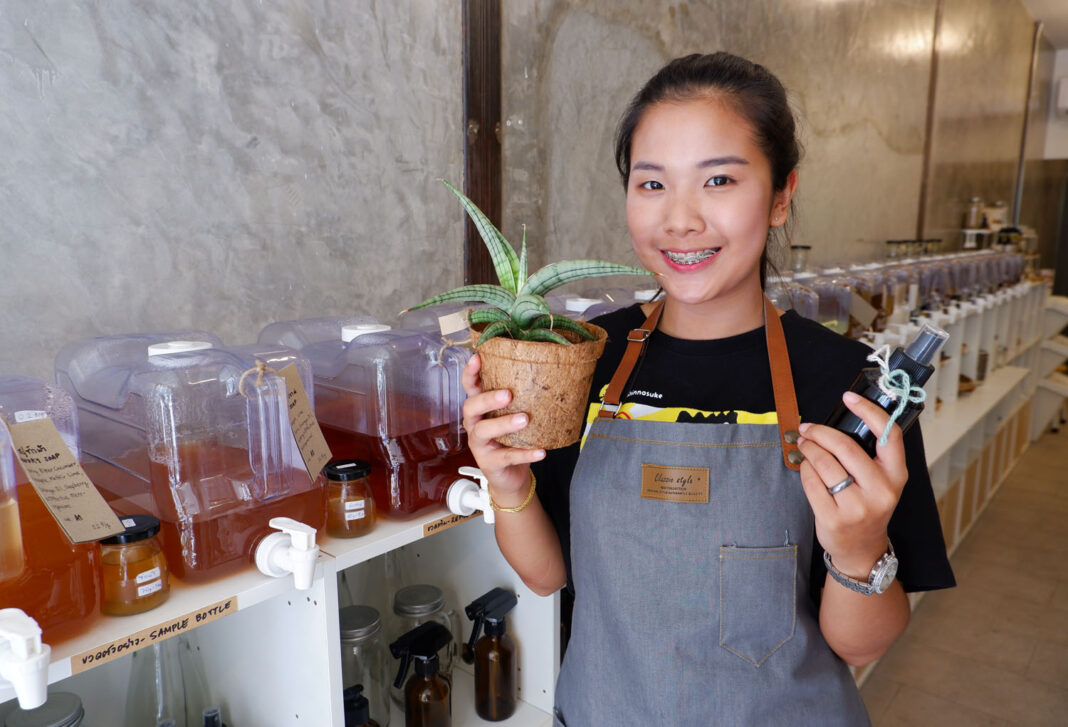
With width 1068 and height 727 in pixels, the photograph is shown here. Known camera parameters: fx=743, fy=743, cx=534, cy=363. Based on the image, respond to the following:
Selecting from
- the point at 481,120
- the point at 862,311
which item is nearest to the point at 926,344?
the point at 481,120

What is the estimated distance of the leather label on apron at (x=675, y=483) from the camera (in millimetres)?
1054

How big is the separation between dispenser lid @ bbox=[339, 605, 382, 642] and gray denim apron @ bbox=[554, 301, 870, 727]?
1.47 ft

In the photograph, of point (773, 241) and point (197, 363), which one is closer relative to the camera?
point (197, 363)

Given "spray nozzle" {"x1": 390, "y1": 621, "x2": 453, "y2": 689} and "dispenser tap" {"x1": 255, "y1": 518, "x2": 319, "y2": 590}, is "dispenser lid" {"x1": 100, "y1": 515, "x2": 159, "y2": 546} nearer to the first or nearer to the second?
"dispenser tap" {"x1": 255, "y1": 518, "x2": 319, "y2": 590}

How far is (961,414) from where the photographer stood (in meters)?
3.39

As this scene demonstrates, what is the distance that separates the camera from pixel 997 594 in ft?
11.7

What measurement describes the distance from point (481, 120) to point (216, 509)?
1357mm

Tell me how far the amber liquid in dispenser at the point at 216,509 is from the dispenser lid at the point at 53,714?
260mm

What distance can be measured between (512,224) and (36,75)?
123 cm

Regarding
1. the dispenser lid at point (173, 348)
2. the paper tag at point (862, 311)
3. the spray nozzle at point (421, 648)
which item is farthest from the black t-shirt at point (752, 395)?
the paper tag at point (862, 311)

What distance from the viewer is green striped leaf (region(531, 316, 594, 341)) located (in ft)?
2.81

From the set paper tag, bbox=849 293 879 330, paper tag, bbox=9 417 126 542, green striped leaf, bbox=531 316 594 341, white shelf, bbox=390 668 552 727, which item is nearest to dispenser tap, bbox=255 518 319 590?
paper tag, bbox=9 417 126 542

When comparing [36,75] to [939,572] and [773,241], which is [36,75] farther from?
[939,572]

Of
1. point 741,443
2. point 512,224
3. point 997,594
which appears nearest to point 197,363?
point 741,443
